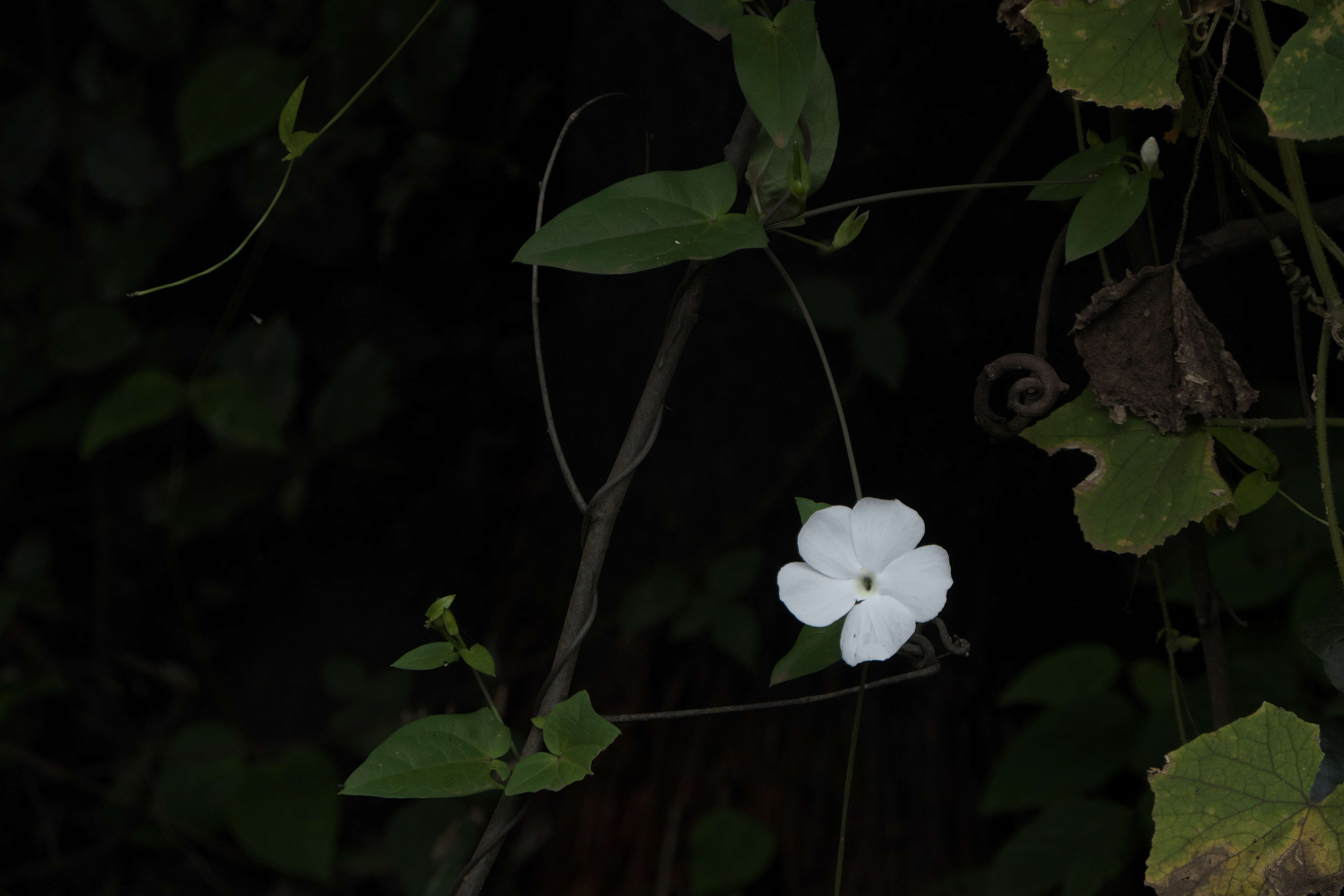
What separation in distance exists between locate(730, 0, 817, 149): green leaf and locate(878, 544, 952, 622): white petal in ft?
0.72

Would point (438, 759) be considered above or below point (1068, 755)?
above

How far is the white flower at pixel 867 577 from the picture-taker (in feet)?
1.33

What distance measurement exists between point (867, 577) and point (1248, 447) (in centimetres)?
26

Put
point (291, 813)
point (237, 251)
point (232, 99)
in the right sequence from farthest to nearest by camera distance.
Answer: point (291, 813) < point (232, 99) < point (237, 251)

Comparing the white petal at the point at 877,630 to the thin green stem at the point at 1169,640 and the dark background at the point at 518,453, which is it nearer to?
the thin green stem at the point at 1169,640

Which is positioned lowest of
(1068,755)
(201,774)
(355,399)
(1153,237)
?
(201,774)

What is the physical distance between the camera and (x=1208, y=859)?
428mm

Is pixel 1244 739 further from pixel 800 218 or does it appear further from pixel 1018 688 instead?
pixel 1018 688

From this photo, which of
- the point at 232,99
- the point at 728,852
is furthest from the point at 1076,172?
the point at 232,99

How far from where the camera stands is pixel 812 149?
0.52 m

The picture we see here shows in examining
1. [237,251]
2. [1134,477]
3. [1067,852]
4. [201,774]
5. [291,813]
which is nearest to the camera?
[237,251]

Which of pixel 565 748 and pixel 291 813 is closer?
pixel 565 748

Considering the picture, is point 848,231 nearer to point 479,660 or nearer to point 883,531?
point 883,531

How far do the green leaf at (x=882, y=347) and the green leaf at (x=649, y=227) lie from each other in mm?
500
